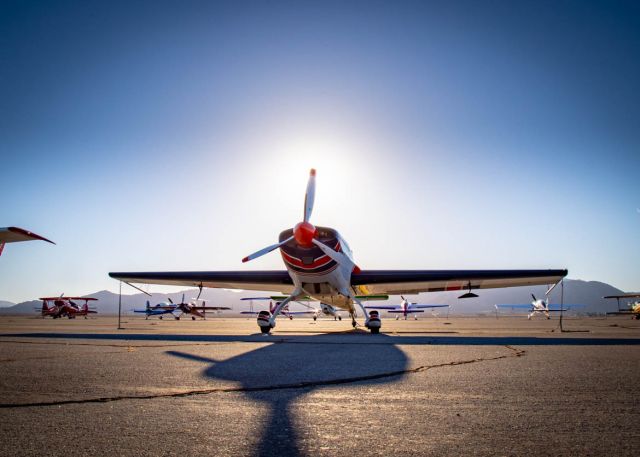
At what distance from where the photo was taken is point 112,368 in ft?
17.5

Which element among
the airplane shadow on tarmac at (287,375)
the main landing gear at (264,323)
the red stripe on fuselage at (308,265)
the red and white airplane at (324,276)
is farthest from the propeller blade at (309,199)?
the airplane shadow on tarmac at (287,375)

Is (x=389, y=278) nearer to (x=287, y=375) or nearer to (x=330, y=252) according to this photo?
(x=330, y=252)

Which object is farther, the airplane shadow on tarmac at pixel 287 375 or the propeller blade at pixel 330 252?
the propeller blade at pixel 330 252

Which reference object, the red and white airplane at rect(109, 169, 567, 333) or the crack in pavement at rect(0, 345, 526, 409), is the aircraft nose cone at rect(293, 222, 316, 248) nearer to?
the red and white airplane at rect(109, 169, 567, 333)

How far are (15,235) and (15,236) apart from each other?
0.11 metres

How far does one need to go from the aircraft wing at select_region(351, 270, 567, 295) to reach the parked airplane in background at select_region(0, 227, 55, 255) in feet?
39.4

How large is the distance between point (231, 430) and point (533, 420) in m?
2.03

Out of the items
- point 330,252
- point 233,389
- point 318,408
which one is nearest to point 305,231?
point 330,252

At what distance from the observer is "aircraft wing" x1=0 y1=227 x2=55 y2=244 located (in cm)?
1318

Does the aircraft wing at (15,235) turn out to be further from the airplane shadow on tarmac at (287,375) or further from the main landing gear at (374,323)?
the main landing gear at (374,323)

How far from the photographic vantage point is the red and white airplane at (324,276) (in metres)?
15.3

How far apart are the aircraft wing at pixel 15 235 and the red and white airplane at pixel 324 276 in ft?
19.7

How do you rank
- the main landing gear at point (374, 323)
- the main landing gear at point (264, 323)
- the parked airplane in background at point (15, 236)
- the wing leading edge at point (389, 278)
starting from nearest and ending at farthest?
the parked airplane in background at point (15, 236), the main landing gear at point (264, 323), the main landing gear at point (374, 323), the wing leading edge at point (389, 278)

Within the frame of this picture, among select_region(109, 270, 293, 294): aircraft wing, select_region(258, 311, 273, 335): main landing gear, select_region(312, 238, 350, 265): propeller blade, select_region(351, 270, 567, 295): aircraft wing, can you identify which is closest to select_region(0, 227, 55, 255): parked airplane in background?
select_region(109, 270, 293, 294): aircraft wing
